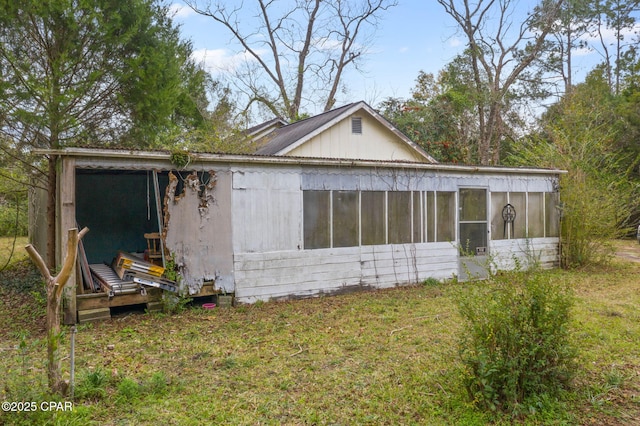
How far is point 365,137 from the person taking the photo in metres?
13.1

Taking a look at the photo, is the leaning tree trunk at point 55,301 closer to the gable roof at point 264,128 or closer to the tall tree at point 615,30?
the gable roof at point 264,128

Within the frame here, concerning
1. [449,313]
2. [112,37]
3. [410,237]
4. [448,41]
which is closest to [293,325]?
[449,313]

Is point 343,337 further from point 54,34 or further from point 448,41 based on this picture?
point 448,41

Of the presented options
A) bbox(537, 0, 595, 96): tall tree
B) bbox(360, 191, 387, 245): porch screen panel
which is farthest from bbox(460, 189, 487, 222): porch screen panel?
bbox(537, 0, 595, 96): tall tree

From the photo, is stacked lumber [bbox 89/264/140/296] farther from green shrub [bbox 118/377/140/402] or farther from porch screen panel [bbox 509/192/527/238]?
porch screen panel [bbox 509/192/527/238]

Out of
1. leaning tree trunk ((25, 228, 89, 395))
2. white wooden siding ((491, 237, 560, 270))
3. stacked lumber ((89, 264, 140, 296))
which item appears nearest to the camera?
leaning tree trunk ((25, 228, 89, 395))

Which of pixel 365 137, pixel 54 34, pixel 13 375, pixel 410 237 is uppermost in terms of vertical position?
pixel 54 34

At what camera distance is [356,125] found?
12914mm

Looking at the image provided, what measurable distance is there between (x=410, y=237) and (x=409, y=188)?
3.21 feet

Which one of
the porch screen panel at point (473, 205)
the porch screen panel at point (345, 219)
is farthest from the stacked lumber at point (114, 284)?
the porch screen panel at point (473, 205)

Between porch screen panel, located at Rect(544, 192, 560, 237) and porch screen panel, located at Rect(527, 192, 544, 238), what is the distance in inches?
6.2

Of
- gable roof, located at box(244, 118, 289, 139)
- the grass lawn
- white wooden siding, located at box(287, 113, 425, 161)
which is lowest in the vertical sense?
the grass lawn

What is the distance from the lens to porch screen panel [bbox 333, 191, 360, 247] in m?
7.84

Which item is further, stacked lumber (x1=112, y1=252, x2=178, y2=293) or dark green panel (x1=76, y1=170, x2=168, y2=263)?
dark green panel (x1=76, y1=170, x2=168, y2=263)
